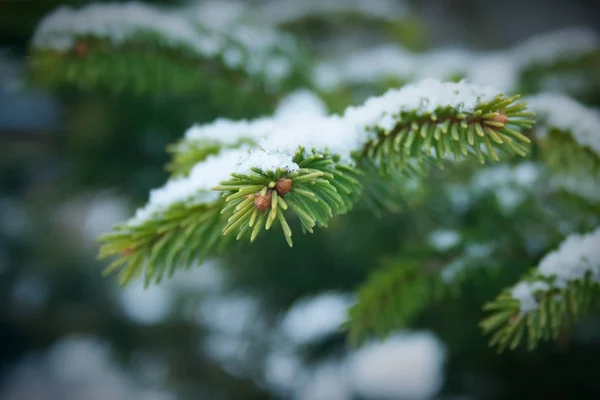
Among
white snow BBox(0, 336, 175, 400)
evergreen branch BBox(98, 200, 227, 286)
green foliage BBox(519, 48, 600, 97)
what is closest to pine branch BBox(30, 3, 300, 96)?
evergreen branch BBox(98, 200, 227, 286)

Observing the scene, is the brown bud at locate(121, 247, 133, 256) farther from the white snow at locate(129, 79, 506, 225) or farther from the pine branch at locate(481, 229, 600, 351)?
the pine branch at locate(481, 229, 600, 351)

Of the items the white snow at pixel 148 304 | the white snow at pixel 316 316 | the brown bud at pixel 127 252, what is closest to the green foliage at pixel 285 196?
the brown bud at pixel 127 252

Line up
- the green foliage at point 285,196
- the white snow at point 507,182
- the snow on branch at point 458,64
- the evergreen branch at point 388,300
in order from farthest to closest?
the snow on branch at point 458,64, the white snow at point 507,182, the evergreen branch at point 388,300, the green foliage at point 285,196

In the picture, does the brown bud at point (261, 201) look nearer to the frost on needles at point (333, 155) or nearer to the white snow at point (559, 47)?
the frost on needles at point (333, 155)

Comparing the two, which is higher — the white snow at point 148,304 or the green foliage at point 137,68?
the green foliage at point 137,68

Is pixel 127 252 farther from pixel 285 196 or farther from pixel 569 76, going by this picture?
pixel 569 76

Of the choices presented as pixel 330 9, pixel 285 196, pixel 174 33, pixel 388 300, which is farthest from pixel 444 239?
pixel 330 9

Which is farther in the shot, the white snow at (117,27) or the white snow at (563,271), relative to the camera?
the white snow at (117,27)
